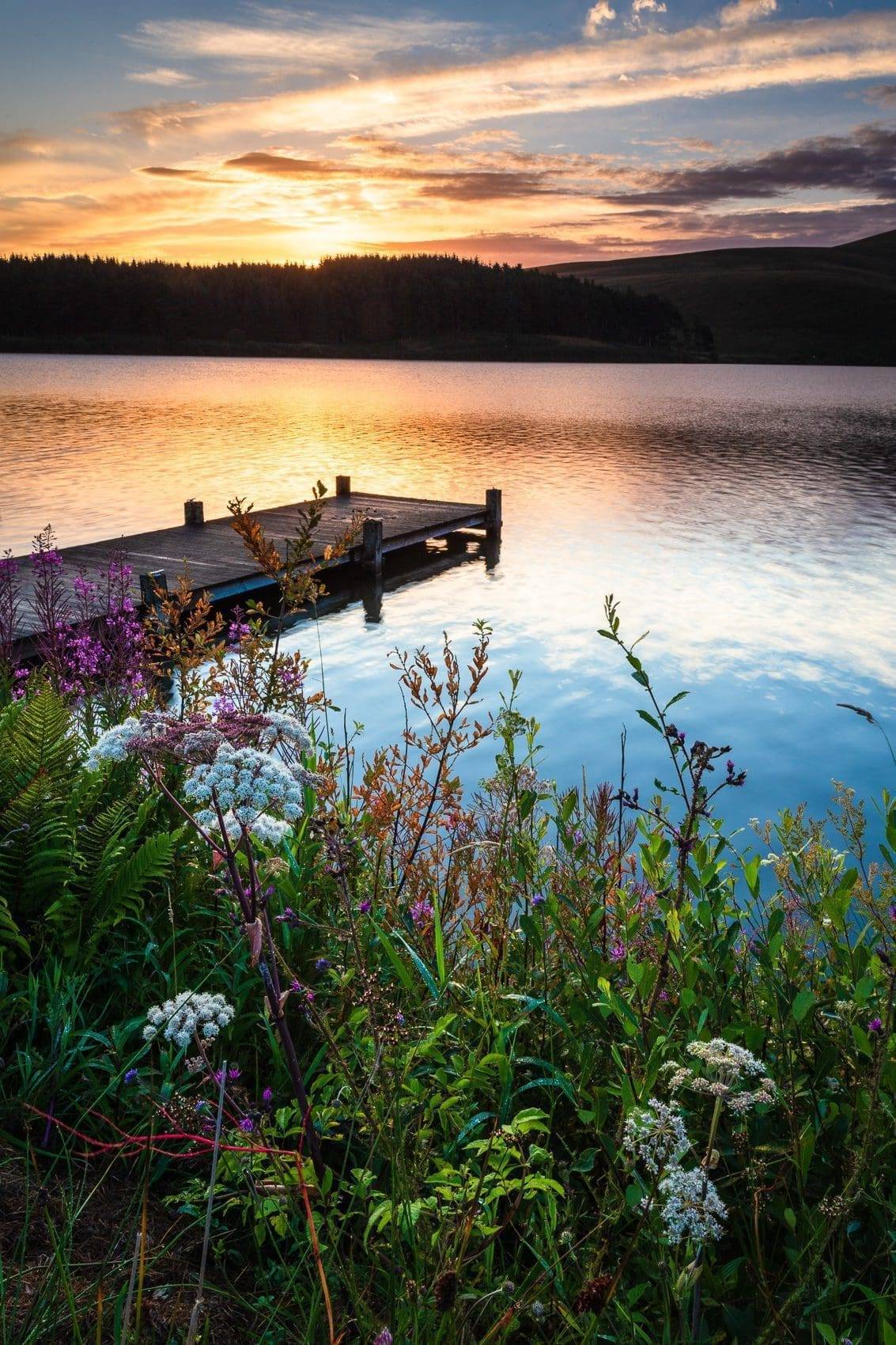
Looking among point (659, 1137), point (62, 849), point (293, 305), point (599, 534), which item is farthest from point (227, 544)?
point (293, 305)

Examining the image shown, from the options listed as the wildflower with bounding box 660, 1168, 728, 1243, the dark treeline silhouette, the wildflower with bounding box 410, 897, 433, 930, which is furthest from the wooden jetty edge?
the dark treeline silhouette

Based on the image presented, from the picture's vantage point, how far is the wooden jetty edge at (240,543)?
586 inches

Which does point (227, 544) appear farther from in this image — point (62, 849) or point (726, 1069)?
point (726, 1069)

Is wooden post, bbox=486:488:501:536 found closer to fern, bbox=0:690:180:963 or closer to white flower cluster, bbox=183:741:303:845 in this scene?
fern, bbox=0:690:180:963

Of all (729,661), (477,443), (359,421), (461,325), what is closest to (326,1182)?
(729,661)

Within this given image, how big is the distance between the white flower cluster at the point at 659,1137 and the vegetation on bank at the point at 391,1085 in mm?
14

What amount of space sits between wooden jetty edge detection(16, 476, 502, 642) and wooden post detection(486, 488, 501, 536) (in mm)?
21

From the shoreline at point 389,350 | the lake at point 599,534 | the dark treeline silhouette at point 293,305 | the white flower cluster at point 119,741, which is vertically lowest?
the lake at point 599,534

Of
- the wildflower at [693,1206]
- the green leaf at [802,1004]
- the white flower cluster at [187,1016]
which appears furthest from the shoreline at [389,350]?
the wildflower at [693,1206]

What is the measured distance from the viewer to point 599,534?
26.2m

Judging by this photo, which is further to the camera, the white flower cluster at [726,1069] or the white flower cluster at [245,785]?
the white flower cluster at [245,785]

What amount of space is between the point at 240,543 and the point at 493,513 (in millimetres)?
8777

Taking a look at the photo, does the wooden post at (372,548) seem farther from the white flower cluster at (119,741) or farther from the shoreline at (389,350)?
the shoreline at (389,350)

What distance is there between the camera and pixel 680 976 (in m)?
3.00
